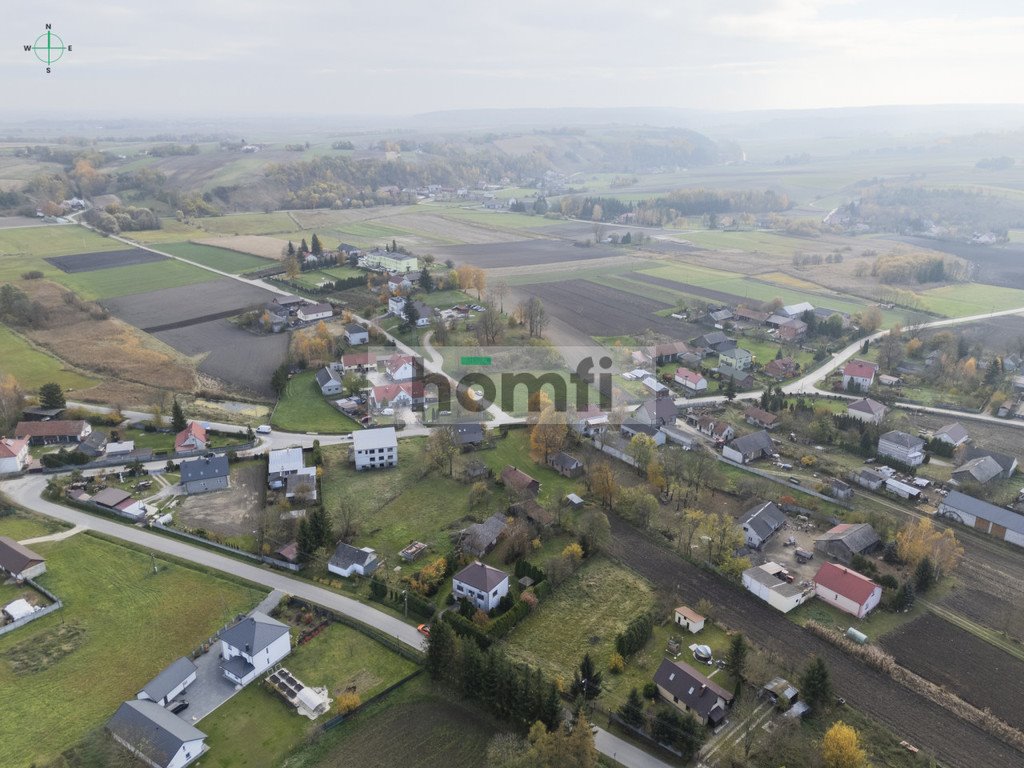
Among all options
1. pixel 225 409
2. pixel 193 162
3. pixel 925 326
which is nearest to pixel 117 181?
pixel 193 162

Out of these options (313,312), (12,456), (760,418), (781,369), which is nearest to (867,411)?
(760,418)

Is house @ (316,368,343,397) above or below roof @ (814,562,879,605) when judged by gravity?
above

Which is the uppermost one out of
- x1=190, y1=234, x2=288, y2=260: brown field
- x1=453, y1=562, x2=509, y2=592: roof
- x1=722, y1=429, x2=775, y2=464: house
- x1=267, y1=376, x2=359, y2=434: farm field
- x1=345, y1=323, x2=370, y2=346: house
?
x1=190, y1=234, x2=288, y2=260: brown field

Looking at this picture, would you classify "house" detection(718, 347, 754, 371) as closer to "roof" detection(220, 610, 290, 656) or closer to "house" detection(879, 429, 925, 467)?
"house" detection(879, 429, 925, 467)

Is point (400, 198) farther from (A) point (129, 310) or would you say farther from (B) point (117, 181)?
(A) point (129, 310)

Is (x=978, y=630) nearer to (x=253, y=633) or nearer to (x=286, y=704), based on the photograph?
(x=286, y=704)

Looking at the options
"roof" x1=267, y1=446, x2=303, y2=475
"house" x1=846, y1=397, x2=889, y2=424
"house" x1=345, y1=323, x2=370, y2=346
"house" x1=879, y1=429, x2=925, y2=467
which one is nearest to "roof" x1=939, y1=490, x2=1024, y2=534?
"house" x1=879, y1=429, x2=925, y2=467

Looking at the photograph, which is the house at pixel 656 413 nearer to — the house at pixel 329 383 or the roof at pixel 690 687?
the roof at pixel 690 687
